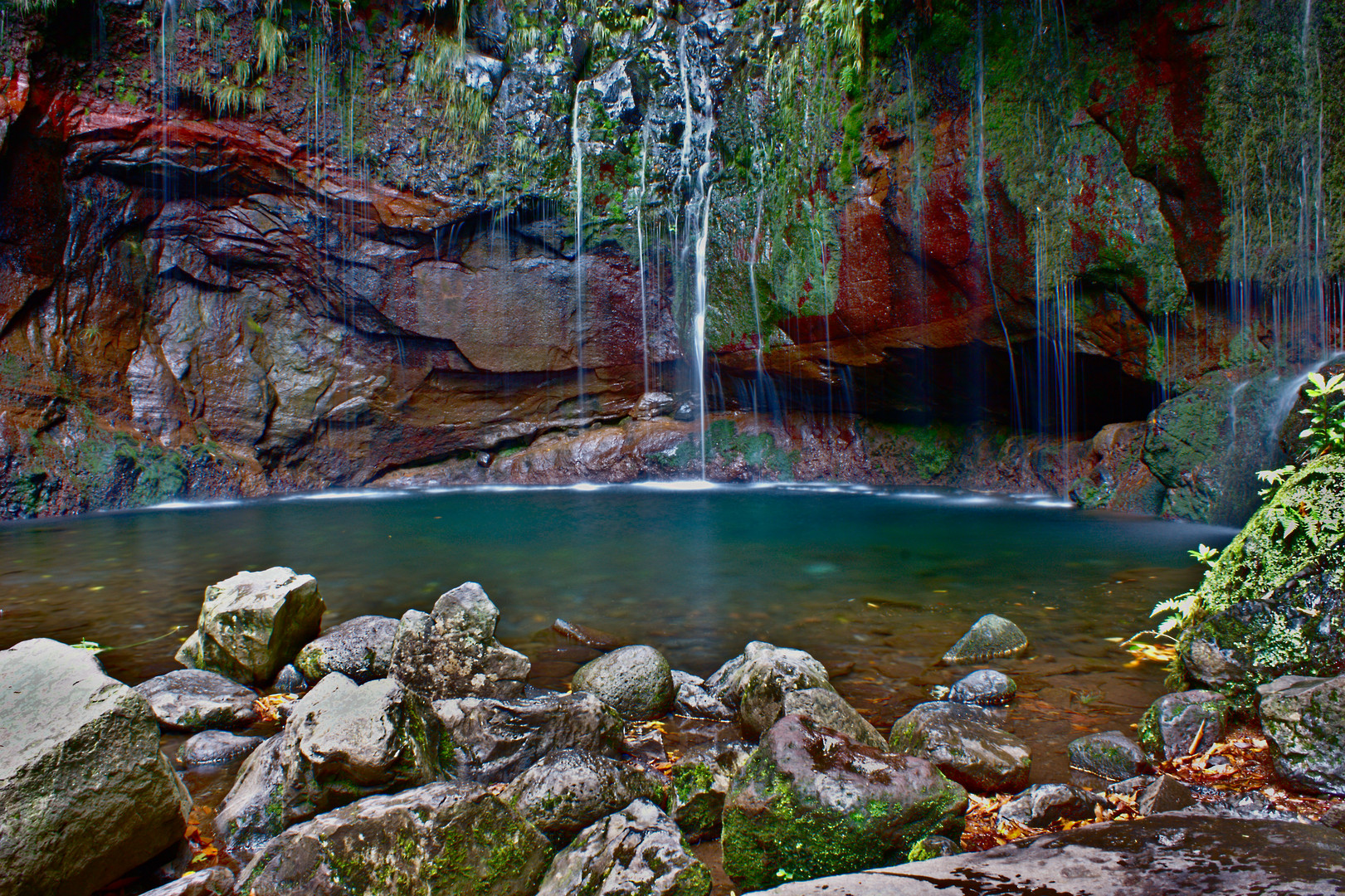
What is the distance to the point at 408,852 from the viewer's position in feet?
6.84

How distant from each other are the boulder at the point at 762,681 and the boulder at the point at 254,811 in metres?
1.95

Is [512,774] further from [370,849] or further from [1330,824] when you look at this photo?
[1330,824]

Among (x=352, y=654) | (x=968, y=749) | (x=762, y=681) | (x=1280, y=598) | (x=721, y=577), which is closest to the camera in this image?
(x=968, y=749)

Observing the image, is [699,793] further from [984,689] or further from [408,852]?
[984,689]

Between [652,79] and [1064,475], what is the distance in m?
10.8

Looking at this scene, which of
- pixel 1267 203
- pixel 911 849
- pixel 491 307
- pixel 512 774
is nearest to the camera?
pixel 911 849

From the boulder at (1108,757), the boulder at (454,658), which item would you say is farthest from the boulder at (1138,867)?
the boulder at (454,658)

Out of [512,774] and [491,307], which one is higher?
[491,307]

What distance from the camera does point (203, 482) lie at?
13.9m

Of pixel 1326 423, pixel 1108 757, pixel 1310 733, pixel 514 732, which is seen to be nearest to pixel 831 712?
pixel 1108 757

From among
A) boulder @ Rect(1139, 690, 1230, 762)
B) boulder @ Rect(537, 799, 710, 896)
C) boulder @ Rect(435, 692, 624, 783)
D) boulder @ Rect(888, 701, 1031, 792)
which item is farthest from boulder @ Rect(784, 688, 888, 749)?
boulder @ Rect(1139, 690, 1230, 762)

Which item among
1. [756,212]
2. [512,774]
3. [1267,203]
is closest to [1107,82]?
[1267,203]

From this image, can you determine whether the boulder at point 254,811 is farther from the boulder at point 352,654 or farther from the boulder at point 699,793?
the boulder at point 699,793

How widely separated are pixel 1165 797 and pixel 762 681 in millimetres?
1582
